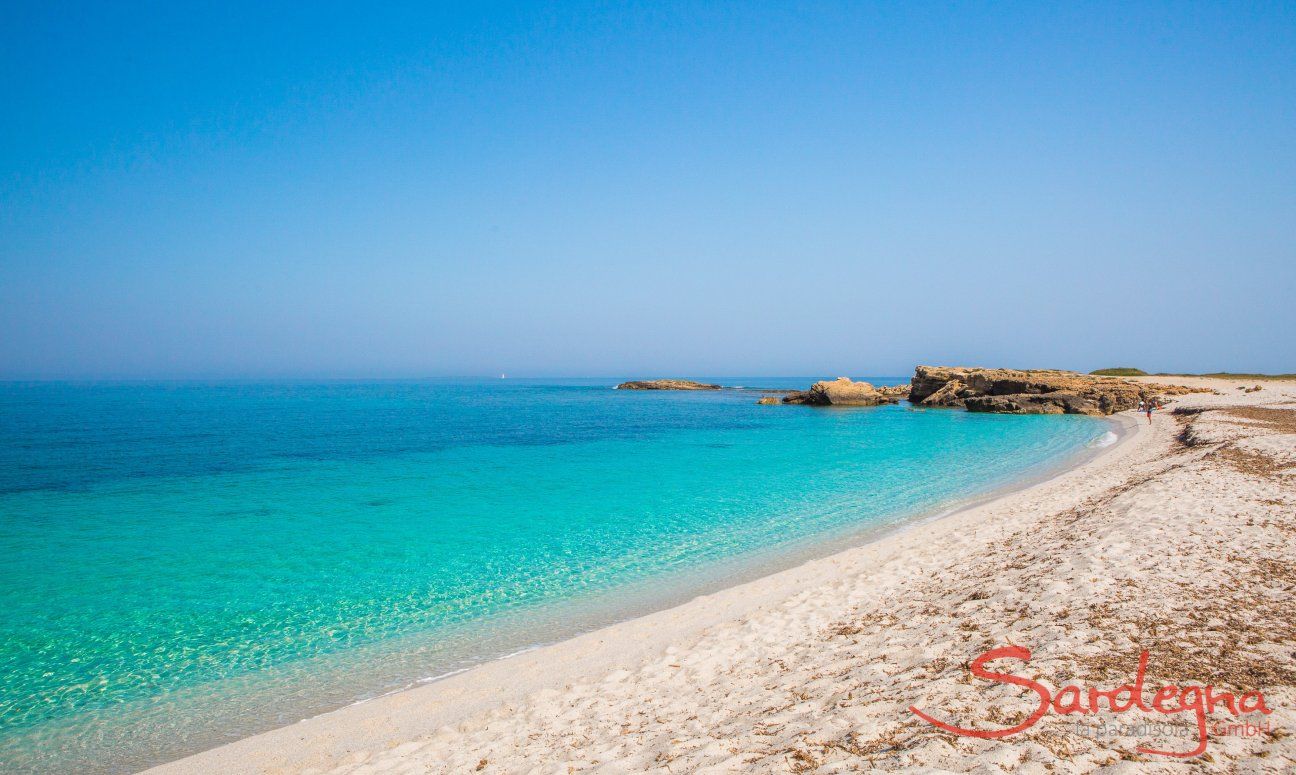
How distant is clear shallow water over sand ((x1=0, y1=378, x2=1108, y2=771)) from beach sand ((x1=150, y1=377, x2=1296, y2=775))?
60.5 inches

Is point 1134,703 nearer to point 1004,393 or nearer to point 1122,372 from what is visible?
point 1004,393

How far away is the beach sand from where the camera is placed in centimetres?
443

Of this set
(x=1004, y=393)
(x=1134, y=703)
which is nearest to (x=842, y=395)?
(x=1004, y=393)

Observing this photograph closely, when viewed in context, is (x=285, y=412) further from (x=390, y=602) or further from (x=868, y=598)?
(x=868, y=598)

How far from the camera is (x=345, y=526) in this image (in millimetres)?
16703

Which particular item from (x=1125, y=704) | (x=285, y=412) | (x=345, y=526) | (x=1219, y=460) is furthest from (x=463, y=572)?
(x=285, y=412)

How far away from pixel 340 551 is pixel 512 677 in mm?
8624

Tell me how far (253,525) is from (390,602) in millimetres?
8684

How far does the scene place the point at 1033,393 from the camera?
56.4m

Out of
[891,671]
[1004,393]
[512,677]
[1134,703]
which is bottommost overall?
[512,677]

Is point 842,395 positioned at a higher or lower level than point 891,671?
higher

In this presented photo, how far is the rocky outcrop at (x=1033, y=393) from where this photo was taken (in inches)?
2066

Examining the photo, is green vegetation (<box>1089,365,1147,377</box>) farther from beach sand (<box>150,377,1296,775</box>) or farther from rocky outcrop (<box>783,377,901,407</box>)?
beach sand (<box>150,377,1296,775</box>)

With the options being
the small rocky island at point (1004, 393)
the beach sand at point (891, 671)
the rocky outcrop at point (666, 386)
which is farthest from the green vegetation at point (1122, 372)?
the beach sand at point (891, 671)
